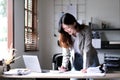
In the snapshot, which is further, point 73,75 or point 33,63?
point 33,63

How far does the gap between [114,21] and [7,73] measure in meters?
2.91

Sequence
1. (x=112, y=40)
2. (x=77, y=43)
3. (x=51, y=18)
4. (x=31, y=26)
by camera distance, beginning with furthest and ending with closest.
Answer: (x=51, y=18), (x=112, y=40), (x=31, y=26), (x=77, y=43)

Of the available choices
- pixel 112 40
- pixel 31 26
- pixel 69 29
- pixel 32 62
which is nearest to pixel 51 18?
pixel 31 26

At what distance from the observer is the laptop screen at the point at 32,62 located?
2980mm

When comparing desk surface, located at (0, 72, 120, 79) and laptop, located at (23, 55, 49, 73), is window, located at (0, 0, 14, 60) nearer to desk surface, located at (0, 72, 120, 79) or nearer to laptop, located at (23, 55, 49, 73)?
laptop, located at (23, 55, 49, 73)

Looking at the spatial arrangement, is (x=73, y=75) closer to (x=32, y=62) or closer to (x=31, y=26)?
(x=32, y=62)

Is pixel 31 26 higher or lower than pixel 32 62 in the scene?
higher

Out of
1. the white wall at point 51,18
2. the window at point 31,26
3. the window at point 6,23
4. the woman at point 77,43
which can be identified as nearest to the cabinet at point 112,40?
the white wall at point 51,18

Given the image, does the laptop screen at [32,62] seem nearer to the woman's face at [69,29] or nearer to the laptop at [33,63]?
the laptop at [33,63]

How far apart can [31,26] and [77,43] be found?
2064 mm

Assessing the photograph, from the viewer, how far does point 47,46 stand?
546cm

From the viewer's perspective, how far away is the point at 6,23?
382 centimetres

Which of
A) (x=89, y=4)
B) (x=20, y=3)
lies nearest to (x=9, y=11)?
(x=20, y=3)

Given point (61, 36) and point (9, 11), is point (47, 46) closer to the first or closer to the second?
point (9, 11)
